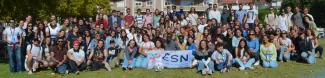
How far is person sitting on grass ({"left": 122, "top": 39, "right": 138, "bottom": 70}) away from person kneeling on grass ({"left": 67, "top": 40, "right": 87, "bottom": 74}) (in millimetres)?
1373

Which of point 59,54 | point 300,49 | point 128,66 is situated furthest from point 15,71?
point 300,49

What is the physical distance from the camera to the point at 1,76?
40.3 feet

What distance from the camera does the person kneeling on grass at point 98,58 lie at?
13125mm

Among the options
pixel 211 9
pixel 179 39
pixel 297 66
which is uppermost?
pixel 211 9

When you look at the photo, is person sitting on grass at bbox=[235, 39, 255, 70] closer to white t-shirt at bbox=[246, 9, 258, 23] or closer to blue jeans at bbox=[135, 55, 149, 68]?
blue jeans at bbox=[135, 55, 149, 68]

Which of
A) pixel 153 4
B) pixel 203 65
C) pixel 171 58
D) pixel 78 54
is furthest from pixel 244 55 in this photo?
pixel 153 4

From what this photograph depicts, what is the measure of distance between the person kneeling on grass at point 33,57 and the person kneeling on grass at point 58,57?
1.29ft

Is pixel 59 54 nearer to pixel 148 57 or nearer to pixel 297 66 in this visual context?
pixel 148 57

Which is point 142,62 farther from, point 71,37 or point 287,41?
point 287,41

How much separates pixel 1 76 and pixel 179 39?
20.5ft

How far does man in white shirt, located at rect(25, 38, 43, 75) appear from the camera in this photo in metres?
12.6

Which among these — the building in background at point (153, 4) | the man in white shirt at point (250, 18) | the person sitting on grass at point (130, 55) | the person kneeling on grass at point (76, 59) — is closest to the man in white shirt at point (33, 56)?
the person kneeling on grass at point (76, 59)

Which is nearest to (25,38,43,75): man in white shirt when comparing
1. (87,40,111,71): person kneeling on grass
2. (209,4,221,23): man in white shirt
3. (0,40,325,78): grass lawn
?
(0,40,325,78): grass lawn

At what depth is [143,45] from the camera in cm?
1403
